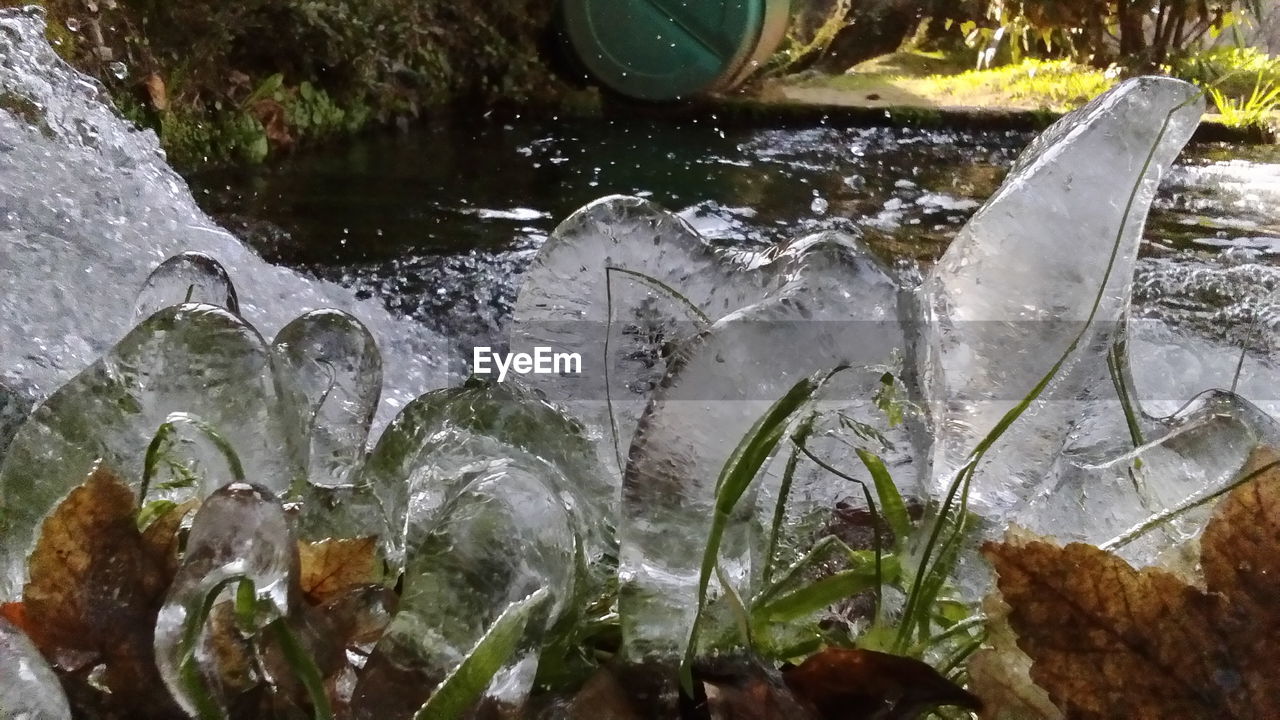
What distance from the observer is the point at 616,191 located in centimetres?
180

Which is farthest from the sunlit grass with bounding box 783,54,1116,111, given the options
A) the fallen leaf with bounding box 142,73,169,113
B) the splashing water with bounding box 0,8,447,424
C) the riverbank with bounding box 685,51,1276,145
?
the fallen leaf with bounding box 142,73,169,113

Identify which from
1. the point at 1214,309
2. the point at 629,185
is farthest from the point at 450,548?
the point at 629,185

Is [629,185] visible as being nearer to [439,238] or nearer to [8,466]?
[439,238]

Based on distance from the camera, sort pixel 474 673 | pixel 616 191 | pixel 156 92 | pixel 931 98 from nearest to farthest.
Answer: pixel 474 673, pixel 156 92, pixel 931 98, pixel 616 191

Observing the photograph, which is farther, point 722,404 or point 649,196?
point 649,196

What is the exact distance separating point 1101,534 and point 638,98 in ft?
5.31

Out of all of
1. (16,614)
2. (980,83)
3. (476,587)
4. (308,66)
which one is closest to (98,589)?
(16,614)

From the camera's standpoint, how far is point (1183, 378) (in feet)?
2.69

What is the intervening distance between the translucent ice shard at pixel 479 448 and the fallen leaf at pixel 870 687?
88mm

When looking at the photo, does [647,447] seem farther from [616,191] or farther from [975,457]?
[616,191]

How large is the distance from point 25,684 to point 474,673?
0.13 m

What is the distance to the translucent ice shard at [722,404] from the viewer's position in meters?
0.25

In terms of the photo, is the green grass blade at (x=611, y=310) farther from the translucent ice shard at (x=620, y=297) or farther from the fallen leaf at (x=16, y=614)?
the fallen leaf at (x=16, y=614)

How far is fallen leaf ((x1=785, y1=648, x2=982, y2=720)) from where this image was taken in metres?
0.26
